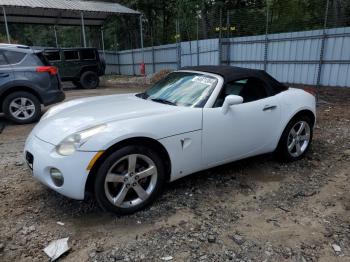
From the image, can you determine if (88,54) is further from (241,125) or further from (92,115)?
(241,125)

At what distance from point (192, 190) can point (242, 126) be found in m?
0.95

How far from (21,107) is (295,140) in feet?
19.3

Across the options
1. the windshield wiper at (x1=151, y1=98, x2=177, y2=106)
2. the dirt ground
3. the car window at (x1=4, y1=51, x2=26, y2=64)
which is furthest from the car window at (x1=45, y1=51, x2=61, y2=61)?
the windshield wiper at (x1=151, y1=98, x2=177, y2=106)

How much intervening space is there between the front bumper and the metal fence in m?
8.94

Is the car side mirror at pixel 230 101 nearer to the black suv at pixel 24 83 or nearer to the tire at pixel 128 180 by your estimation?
the tire at pixel 128 180

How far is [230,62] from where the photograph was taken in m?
13.7

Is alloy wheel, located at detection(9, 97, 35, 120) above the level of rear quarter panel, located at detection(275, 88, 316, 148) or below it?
below

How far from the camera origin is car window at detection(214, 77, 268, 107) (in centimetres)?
357

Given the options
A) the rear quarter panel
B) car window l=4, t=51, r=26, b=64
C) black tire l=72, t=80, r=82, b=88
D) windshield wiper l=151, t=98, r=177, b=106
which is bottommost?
black tire l=72, t=80, r=82, b=88

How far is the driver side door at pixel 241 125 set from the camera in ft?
10.8

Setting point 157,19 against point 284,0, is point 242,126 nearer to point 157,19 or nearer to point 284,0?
point 284,0

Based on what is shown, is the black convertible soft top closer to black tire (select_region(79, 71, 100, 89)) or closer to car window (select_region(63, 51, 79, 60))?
car window (select_region(63, 51, 79, 60))

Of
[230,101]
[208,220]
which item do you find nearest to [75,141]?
[208,220]

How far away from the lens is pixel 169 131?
3016 millimetres
